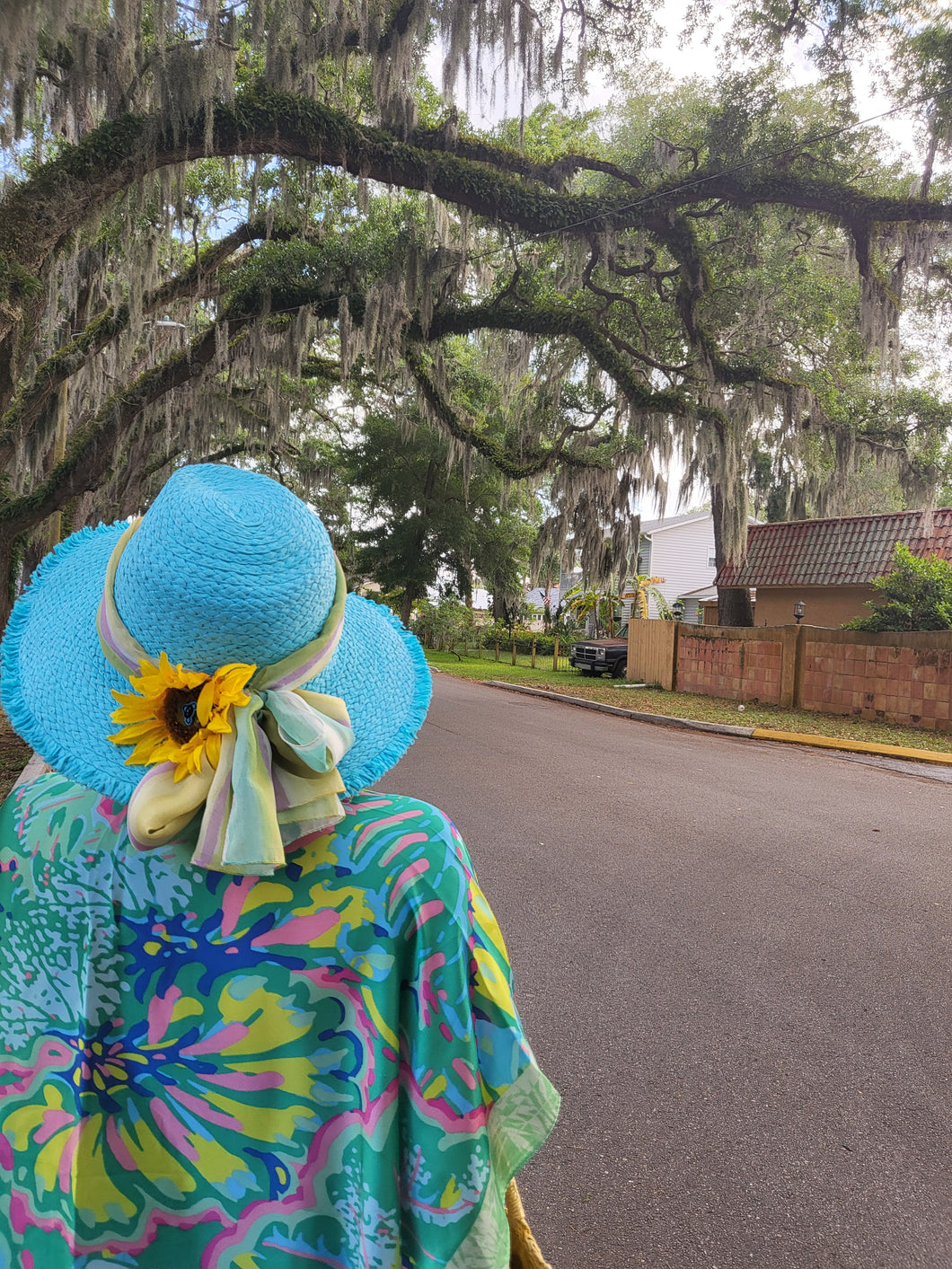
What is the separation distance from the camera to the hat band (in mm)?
988

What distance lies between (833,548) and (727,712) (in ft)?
25.1

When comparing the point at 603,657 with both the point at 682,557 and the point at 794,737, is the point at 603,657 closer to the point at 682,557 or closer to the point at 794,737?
the point at 794,737

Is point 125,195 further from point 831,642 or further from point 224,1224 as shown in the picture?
point 831,642

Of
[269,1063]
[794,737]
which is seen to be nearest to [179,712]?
[269,1063]

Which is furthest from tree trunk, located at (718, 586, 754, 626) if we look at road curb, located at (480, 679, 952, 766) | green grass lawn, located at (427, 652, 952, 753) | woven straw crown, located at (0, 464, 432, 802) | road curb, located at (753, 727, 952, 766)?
woven straw crown, located at (0, 464, 432, 802)

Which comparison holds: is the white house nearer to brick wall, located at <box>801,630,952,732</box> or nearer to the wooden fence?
the wooden fence

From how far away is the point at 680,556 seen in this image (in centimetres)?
3722

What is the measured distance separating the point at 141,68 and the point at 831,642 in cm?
1200

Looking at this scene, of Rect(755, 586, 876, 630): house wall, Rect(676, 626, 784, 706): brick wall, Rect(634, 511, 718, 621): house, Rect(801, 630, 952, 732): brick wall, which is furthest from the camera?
Rect(634, 511, 718, 621): house

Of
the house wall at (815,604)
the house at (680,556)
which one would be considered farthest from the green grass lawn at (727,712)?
the house at (680,556)

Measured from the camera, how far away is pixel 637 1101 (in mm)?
2621

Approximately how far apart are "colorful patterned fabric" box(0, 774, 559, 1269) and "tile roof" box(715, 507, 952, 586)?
58.6 feet

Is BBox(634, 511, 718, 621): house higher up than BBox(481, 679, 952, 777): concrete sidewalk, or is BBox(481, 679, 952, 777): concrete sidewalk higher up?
BBox(634, 511, 718, 621): house

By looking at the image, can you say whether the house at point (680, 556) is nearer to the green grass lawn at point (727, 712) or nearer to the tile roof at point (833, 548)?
the tile roof at point (833, 548)
